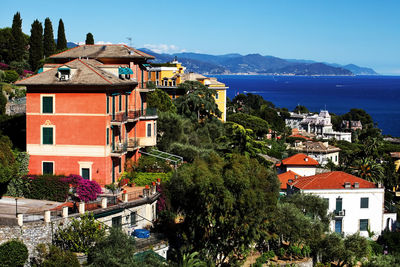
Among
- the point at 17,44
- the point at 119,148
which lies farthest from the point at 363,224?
the point at 17,44

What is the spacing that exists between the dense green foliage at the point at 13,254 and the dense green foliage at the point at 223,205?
739cm

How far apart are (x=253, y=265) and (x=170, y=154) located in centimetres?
1207

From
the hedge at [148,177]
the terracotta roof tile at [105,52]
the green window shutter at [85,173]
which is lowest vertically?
the hedge at [148,177]

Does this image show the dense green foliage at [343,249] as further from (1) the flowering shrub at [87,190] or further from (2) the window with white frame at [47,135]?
(2) the window with white frame at [47,135]

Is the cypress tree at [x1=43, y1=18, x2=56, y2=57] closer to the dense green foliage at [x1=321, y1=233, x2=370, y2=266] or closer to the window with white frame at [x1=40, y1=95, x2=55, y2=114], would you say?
the window with white frame at [x1=40, y1=95, x2=55, y2=114]

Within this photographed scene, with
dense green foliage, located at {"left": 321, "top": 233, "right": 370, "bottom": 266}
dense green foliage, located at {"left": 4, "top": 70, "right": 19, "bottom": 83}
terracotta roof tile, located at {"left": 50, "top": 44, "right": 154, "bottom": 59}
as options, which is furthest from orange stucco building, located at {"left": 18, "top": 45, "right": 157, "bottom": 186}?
dense green foliage, located at {"left": 4, "top": 70, "right": 19, "bottom": 83}

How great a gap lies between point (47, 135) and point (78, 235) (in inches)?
345

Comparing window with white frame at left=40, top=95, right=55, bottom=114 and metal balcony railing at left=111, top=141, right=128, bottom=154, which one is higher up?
window with white frame at left=40, top=95, right=55, bottom=114

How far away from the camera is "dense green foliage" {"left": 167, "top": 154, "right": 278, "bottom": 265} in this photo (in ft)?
80.5

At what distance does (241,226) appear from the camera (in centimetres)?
2469

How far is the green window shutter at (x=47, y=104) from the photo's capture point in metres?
29.9

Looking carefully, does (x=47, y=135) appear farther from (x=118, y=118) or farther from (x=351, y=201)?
(x=351, y=201)

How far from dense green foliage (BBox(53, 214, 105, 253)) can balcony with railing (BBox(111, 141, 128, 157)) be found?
24.7 feet

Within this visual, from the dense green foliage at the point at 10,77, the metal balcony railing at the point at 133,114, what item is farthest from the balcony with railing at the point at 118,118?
the dense green foliage at the point at 10,77
